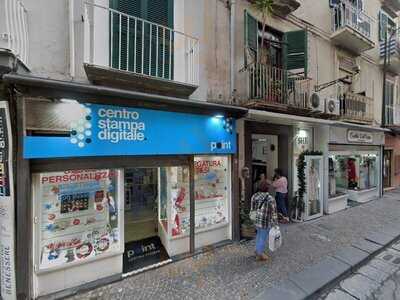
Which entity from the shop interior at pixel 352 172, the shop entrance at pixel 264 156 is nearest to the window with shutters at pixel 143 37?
the shop entrance at pixel 264 156

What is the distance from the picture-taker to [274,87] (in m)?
7.14

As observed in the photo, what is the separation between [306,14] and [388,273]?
8.15 metres

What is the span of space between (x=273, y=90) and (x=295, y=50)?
6.28 ft

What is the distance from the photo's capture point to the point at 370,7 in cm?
1243

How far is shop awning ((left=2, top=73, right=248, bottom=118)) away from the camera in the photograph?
371 cm

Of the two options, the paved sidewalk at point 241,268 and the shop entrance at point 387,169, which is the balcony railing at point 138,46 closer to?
the paved sidewalk at point 241,268

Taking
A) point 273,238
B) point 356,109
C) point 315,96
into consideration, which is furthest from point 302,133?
point 273,238

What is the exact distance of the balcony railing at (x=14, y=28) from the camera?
3.33m

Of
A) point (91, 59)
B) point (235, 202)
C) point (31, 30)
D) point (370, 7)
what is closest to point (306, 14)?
Answer: point (370, 7)

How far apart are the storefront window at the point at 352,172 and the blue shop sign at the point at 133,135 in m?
6.36

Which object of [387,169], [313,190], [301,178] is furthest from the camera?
[387,169]

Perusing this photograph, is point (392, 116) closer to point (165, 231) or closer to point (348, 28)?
point (348, 28)

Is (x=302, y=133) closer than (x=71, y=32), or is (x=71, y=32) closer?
(x=71, y=32)

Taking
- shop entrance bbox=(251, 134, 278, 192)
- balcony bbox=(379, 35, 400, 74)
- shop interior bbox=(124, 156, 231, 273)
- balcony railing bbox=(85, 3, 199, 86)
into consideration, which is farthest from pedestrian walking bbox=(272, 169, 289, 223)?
balcony bbox=(379, 35, 400, 74)
